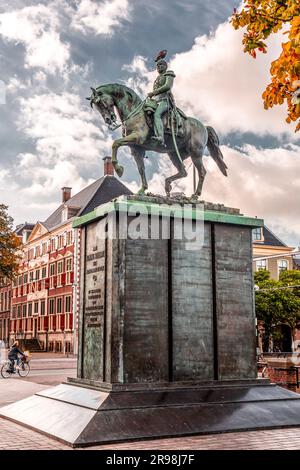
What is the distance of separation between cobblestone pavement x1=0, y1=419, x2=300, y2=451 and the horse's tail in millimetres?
5668

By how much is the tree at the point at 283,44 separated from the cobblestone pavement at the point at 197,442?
164 inches

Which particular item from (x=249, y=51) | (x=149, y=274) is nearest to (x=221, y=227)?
(x=149, y=274)

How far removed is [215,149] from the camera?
39.5ft

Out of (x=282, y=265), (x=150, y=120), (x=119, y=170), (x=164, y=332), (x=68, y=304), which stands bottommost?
(x=164, y=332)

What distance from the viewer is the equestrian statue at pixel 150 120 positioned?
34.8ft

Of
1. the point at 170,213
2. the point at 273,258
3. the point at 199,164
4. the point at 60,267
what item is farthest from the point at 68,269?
the point at 170,213

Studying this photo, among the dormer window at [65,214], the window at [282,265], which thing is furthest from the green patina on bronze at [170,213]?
the window at [282,265]

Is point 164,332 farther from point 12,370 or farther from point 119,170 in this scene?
point 12,370

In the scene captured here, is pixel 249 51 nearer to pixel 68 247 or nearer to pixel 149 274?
pixel 149 274

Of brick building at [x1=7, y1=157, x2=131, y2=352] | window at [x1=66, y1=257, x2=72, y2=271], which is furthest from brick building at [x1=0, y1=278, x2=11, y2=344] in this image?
window at [x1=66, y1=257, x2=72, y2=271]

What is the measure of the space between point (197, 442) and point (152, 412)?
2.89 ft

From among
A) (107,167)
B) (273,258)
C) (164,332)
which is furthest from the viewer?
(107,167)

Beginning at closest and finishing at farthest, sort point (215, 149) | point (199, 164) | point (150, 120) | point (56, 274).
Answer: point (150, 120) → point (199, 164) → point (215, 149) → point (56, 274)

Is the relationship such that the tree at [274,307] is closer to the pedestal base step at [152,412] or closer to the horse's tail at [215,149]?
the horse's tail at [215,149]
